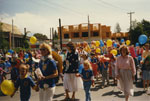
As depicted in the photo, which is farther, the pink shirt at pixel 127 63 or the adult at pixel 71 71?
the adult at pixel 71 71

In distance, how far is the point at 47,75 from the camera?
3676 millimetres

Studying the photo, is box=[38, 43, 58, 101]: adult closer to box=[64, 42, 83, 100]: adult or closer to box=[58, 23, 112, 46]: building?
box=[64, 42, 83, 100]: adult

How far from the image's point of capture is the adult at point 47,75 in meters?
3.61

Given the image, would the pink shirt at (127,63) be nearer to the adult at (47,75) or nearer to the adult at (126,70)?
the adult at (126,70)

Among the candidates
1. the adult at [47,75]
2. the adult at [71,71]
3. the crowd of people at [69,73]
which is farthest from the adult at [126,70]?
the adult at [47,75]

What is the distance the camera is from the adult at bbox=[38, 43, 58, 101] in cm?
361

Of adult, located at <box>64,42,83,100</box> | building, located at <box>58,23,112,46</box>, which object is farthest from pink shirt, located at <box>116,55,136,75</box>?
building, located at <box>58,23,112,46</box>

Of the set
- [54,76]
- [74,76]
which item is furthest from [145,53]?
[54,76]

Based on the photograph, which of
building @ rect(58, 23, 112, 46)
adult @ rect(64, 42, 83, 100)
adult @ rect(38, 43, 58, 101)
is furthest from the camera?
building @ rect(58, 23, 112, 46)

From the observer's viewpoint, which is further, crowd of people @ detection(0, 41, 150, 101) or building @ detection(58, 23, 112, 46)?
building @ detection(58, 23, 112, 46)

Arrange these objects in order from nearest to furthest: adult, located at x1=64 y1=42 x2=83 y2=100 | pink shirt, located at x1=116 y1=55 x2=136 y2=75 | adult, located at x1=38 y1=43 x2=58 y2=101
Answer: adult, located at x1=38 y1=43 x2=58 y2=101
pink shirt, located at x1=116 y1=55 x2=136 y2=75
adult, located at x1=64 y1=42 x2=83 y2=100

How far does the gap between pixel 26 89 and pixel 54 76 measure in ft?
2.70

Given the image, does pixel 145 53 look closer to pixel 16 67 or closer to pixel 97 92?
pixel 97 92

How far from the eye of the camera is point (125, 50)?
5129mm
